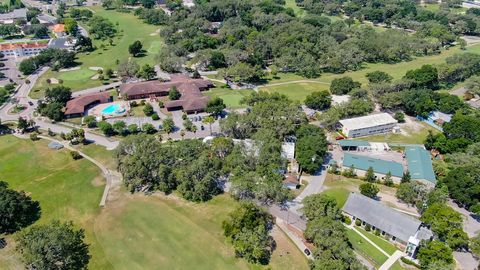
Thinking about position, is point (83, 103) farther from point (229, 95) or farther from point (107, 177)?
point (229, 95)

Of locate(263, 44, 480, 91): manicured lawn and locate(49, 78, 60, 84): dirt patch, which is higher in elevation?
locate(49, 78, 60, 84): dirt patch

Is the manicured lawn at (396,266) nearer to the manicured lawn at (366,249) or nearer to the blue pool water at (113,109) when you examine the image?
the manicured lawn at (366,249)

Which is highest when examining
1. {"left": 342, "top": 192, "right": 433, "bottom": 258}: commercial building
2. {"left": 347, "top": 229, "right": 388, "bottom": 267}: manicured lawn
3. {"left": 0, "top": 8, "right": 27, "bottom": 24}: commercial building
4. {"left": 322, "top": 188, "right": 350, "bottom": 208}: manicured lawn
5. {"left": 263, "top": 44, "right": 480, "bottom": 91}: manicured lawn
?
{"left": 0, "top": 8, "right": 27, "bottom": 24}: commercial building

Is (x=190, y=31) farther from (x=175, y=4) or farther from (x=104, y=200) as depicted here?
(x=104, y=200)

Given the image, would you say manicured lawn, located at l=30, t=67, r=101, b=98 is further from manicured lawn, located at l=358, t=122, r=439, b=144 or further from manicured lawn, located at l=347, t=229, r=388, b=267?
manicured lawn, located at l=347, t=229, r=388, b=267

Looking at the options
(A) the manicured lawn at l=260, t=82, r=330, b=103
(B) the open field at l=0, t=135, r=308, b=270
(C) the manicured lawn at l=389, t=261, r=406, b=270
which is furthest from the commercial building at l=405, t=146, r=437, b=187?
(A) the manicured lawn at l=260, t=82, r=330, b=103
